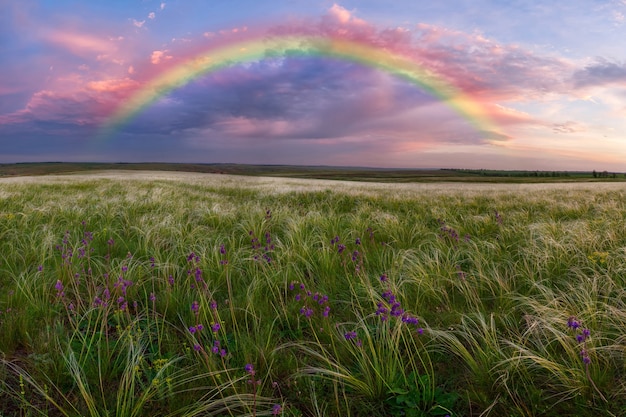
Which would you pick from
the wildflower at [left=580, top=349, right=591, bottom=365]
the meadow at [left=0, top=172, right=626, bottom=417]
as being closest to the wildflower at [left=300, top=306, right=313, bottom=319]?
the meadow at [left=0, top=172, right=626, bottom=417]

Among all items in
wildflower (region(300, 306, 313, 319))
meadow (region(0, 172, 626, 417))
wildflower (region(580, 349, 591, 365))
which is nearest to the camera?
wildflower (region(580, 349, 591, 365))

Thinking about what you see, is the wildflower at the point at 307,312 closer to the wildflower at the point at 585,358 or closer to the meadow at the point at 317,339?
the meadow at the point at 317,339

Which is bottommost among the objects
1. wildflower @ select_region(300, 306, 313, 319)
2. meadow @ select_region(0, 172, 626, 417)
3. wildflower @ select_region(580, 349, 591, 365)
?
meadow @ select_region(0, 172, 626, 417)

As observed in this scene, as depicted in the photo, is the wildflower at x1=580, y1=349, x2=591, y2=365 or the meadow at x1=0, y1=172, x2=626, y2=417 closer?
the wildflower at x1=580, y1=349, x2=591, y2=365

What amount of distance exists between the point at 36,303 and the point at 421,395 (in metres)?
3.40

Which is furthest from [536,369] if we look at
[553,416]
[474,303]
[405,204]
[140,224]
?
[405,204]

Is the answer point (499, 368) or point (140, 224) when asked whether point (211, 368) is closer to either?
point (499, 368)

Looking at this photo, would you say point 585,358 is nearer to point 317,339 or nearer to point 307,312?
point 317,339

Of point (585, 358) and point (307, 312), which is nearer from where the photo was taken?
point (585, 358)

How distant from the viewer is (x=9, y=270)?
13.7 feet

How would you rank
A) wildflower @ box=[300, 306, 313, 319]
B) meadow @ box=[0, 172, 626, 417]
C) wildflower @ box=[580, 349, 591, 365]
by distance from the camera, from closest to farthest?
wildflower @ box=[580, 349, 591, 365]
meadow @ box=[0, 172, 626, 417]
wildflower @ box=[300, 306, 313, 319]

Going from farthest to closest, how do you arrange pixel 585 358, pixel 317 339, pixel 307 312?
pixel 307 312
pixel 317 339
pixel 585 358

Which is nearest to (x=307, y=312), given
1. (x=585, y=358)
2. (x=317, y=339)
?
(x=317, y=339)

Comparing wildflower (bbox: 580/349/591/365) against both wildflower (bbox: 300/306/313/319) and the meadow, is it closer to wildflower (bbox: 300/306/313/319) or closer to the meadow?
the meadow
